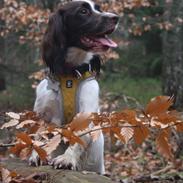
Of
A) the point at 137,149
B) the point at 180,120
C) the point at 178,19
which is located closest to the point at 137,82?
the point at 178,19

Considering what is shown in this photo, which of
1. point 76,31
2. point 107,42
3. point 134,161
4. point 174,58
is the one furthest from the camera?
point 174,58

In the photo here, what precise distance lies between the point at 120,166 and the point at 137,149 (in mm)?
1048

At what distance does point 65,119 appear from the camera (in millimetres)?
4465

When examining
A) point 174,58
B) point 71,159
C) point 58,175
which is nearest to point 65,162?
point 71,159

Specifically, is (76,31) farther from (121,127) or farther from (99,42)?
(121,127)

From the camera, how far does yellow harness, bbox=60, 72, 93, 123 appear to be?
442 centimetres

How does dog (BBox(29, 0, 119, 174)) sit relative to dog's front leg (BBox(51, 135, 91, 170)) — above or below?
above

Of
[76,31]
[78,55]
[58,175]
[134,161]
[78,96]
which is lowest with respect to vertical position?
[134,161]

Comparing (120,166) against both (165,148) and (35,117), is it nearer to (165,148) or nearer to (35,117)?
(35,117)

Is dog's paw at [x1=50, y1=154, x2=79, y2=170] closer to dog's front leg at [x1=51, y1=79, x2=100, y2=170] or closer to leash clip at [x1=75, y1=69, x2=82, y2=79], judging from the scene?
dog's front leg at [x1=51, y1=79, x2=100, y2=170]

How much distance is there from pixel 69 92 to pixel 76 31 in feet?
1.79

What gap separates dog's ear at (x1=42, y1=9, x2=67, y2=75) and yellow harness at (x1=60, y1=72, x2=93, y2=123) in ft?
0.37

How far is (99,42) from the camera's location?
454 centimetres

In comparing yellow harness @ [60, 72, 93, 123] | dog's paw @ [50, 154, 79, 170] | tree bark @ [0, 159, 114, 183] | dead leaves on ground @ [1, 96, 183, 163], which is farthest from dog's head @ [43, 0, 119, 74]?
dead leaves on ground @ [1, 96, 183, 163]
